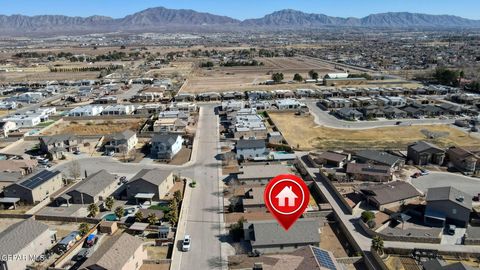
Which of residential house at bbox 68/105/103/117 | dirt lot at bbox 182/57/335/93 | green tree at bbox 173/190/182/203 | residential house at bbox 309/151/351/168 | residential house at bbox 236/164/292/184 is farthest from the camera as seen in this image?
dirt lot at bbox 182/57/335/93

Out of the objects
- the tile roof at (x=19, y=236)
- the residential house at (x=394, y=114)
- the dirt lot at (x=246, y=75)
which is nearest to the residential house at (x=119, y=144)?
the tile roof at (x=19, y=236)

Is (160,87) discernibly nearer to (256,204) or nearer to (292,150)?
(292,150)

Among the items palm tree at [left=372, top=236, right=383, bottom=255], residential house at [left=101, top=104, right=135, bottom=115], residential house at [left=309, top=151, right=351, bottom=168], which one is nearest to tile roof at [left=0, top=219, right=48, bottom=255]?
palm tree at [left=372, top=236, right=383, bottom=255]

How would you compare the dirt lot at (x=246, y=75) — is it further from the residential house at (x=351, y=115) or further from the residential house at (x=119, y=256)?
the residential house at (x=119, y=256)

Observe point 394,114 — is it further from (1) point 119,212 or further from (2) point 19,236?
(2) point 19,236

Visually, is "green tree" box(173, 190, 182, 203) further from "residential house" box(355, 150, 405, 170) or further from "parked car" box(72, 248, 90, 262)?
"residential house" box(355, 150, 405, 170)

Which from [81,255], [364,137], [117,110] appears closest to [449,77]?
[364,137]
